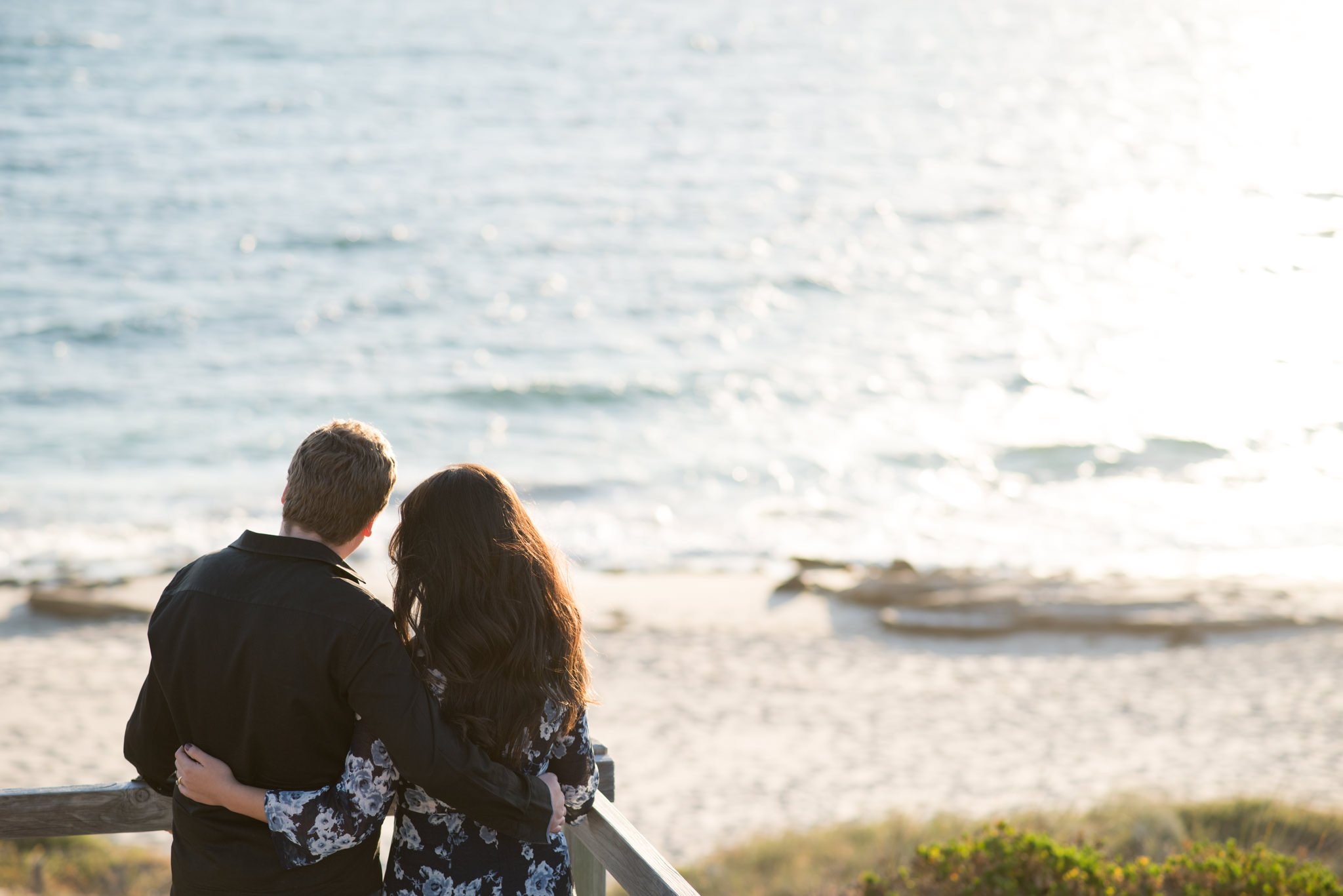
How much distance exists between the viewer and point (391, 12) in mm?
78625

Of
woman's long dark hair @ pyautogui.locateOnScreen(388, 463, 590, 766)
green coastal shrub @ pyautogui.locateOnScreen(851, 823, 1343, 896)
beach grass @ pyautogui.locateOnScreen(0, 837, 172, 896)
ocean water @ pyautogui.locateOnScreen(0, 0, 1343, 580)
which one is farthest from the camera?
ocean water @ pyautogui.locateOnScreen(0, 0, 1343, 580)

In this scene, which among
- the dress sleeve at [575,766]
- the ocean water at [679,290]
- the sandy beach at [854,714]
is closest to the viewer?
the dress sleeve at [575,766]

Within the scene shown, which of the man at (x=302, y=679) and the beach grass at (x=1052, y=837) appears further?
the beach grass at (x=1052, y=837)

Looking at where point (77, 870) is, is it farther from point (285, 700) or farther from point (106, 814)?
point (285, 700)

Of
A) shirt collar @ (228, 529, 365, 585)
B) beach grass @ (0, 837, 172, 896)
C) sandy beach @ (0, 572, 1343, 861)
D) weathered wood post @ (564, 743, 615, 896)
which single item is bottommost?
sandy beach @ (0, 572, 1343, 861)

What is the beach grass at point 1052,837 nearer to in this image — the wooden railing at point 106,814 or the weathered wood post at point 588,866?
the weathered wood post at point 588,866

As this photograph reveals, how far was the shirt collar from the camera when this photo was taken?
7.35 ft

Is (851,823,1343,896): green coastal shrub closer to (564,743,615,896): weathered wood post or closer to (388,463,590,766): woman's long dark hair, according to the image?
(564,743,615,896): weathered wood post

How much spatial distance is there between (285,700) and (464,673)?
33cm

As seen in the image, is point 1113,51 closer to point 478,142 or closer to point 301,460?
point 478,142

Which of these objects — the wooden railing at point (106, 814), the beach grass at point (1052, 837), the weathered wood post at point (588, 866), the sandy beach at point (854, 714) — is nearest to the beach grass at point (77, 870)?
the sandy beach at point (854, 714)

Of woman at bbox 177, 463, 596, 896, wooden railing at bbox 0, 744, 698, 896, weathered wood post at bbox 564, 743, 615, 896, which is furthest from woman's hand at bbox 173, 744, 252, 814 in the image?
weathered wood post at bbox 564, 743, 615, 896

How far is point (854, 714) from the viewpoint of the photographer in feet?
37.4

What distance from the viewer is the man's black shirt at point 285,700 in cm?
218
